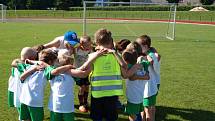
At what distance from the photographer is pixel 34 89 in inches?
221

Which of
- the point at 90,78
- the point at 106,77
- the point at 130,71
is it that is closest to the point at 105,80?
the point at 106,77

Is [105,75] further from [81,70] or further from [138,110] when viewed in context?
[138,110]

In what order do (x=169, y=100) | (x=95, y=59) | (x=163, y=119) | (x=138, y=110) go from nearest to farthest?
(x=95, y=59), (x=138, y=110), (x=163, y=119), (x=169, y=100)

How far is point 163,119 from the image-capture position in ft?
25.3

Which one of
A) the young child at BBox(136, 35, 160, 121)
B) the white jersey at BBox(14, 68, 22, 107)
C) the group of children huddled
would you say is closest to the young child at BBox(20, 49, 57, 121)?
the group of children huddled

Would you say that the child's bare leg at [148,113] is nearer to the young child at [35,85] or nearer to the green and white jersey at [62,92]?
the green and white jersey at [62,92]

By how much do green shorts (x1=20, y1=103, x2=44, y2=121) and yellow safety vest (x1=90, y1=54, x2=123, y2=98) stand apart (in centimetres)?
80

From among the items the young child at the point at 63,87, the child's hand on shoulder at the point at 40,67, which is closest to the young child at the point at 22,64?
the child's hand on shoulder at the point at 40,67

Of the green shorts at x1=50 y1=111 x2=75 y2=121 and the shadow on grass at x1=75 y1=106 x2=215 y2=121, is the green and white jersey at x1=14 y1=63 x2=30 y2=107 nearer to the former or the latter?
the green shorts at x1=50 y1=111 x2=75 y2=121

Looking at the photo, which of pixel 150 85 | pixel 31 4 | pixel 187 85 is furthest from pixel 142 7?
pixel 150 85

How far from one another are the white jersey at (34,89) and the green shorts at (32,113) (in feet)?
0.25

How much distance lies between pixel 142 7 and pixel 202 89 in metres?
53.6

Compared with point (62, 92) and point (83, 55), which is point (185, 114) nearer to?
point (83, 55)

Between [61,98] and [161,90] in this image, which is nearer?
[61,98]
